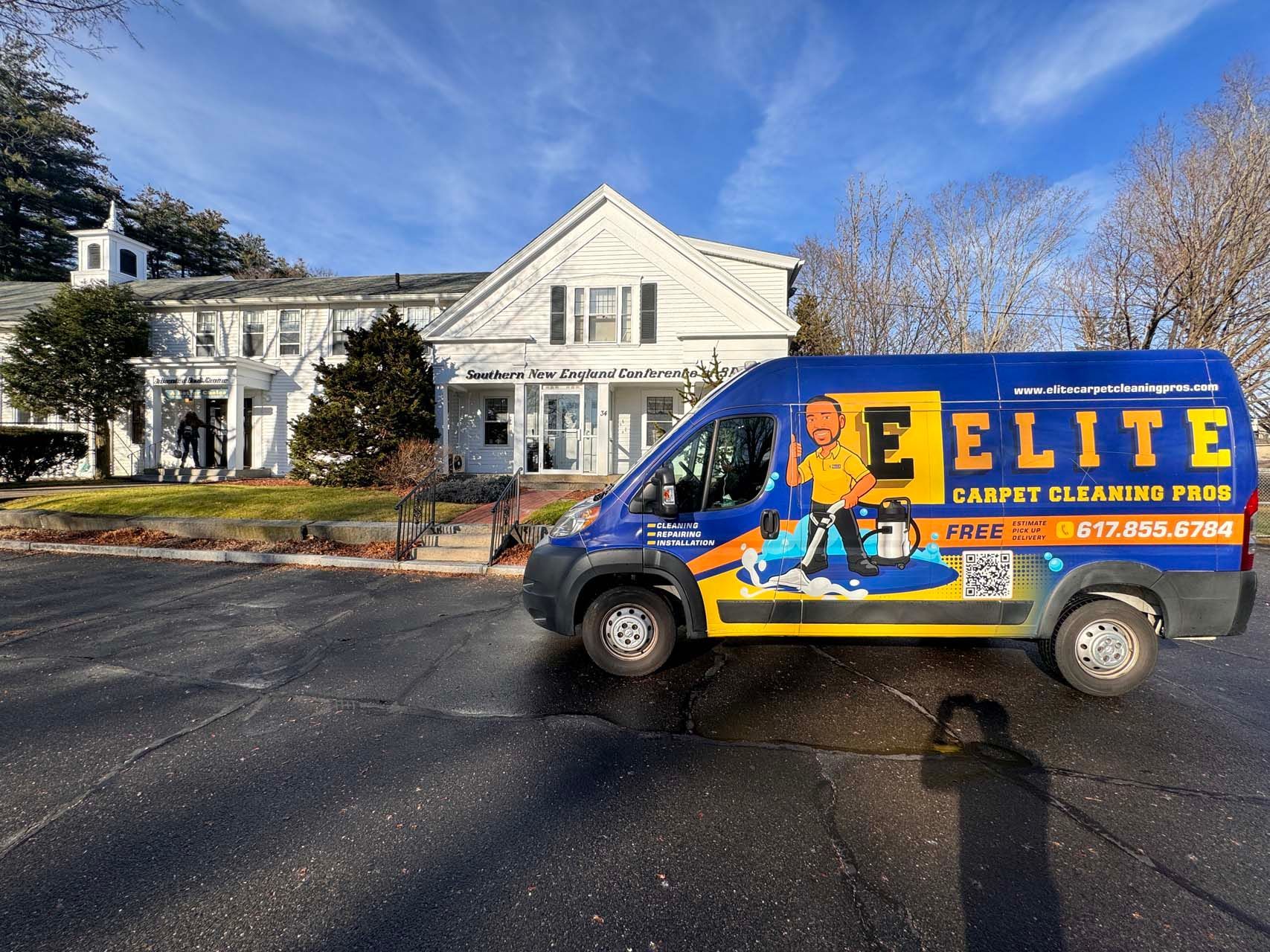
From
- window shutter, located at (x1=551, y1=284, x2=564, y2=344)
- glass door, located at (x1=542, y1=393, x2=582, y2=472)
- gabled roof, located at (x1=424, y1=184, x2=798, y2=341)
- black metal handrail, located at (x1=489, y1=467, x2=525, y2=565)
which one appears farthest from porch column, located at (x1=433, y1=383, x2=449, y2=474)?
black metal handrail, located at (x1=489, y1=467, x2=525, y2=565)

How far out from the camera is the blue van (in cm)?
374

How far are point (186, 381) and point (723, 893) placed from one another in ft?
74.0

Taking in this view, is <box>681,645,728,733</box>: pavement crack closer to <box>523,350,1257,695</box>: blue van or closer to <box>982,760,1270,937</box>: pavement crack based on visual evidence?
<box>523,350,1257,695</box>: blue van

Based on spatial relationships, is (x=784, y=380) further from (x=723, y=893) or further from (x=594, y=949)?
(x=594, y=949)

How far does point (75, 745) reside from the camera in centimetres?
314

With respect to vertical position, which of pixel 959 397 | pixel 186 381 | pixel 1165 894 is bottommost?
pixel 1165 894

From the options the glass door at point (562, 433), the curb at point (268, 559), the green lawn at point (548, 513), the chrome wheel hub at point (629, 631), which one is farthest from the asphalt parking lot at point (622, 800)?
the glass door at point (562, 433)

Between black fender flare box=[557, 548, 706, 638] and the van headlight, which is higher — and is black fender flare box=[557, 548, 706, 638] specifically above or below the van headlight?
below

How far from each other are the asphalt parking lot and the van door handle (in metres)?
1.22

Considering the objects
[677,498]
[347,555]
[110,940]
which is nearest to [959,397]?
[677,498]

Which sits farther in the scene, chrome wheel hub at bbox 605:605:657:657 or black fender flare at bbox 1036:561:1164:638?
chrome wheel hub at bbox 605:605:657:657

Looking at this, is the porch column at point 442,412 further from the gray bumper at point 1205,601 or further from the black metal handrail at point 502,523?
the gray bumper at point 1205,601

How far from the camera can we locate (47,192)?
30375 mm

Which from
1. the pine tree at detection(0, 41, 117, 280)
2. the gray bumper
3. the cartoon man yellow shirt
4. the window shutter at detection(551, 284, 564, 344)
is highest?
the pine tree at detection(0, 41, 117, 280)
